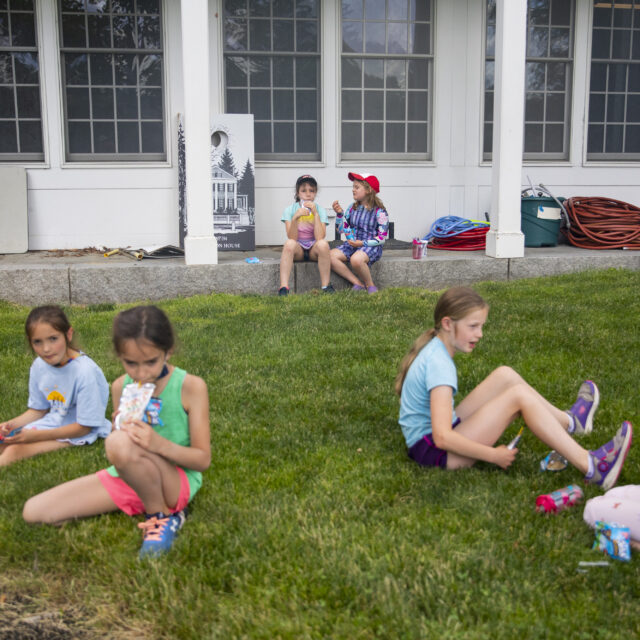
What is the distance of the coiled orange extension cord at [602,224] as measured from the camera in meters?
9.75

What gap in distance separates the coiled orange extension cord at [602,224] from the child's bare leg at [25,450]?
7.55 m

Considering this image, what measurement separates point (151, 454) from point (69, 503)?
54 cm

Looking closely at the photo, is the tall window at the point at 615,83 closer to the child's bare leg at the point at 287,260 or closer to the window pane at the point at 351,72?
the window pane at the point at 351,72

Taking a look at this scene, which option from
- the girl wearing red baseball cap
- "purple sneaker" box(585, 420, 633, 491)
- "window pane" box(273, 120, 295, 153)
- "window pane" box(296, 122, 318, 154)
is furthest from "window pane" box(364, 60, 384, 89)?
"purple sneaker" box(585, 420, 633, 491)

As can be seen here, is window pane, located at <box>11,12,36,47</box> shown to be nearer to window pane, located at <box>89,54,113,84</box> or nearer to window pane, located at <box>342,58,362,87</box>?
window pane, located at <box>89,54,113,84</box>

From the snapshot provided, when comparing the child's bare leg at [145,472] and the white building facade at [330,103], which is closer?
the child's bare leg at [145,472]

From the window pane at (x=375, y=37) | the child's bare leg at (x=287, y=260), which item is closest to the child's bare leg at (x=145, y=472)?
the child's bare leg at (x=287, y=260)

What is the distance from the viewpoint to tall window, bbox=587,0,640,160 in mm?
10664

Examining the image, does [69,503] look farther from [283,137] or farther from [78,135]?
[283,137]

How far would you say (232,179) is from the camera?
9.47 meters

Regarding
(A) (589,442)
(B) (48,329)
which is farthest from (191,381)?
(A) (589,442)

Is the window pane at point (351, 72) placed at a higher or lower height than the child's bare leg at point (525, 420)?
higher

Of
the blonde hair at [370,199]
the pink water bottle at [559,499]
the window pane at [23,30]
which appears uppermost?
the window pane at [23,30]

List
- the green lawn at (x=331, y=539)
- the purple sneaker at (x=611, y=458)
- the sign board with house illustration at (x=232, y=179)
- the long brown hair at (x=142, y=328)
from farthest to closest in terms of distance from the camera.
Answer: the sign board with house illustration at (x=232, y=179), the purple sneaker at (x=611, y=458), the long brown hair at (x=142, y=328), the green lawn at (x=331, y=539)
